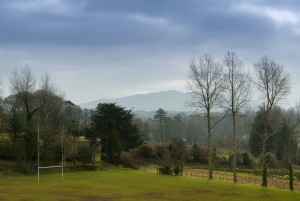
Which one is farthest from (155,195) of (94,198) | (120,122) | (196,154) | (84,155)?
(196,154)

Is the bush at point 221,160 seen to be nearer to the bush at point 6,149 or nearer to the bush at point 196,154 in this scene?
the bush at point 196,154

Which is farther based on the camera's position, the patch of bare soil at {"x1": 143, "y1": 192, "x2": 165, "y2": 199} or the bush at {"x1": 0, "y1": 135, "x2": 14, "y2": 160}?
the bush at {"x1": 0, "y1": 135, "x2": 14, "y2": 160}

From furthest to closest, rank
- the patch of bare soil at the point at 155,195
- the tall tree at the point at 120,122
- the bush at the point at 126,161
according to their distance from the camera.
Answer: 1. the tall tree at the point at 120,122
2. the bush at the point at 126,161
3. the patch of bare soil at the point at 155,195

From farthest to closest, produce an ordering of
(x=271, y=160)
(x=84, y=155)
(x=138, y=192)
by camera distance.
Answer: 1. (x=271, y=160)
2. (x=84, y=155)
3. (x=138, y=192)

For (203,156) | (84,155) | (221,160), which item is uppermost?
(84,155)

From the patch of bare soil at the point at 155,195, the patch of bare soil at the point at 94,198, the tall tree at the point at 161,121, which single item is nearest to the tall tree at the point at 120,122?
the patch of bare soil at the point at 155,195

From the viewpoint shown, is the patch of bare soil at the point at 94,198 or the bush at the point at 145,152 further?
the bush at the point at 145,152

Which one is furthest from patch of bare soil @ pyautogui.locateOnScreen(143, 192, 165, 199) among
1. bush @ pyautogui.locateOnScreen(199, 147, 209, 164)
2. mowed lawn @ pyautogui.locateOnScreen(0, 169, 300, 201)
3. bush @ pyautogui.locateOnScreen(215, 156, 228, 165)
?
bush @ pyautogui.locateOnScreen(215, 156, 228, 165)

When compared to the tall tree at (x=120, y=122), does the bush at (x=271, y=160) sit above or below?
below

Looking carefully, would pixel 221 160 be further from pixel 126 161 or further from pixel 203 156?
pixel 126 161

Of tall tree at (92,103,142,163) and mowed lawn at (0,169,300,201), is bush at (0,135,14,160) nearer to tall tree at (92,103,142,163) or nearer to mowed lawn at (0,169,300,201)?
mowed lawn at (0,169,300,201)

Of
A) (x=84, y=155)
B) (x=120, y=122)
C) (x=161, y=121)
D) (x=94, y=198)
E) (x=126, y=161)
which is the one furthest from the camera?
(x=161, y=121)

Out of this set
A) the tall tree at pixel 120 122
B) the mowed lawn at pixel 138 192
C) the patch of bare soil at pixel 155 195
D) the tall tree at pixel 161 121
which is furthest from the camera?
the tall tree at pixel 161 121

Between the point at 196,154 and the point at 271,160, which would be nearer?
the point at 196,154
